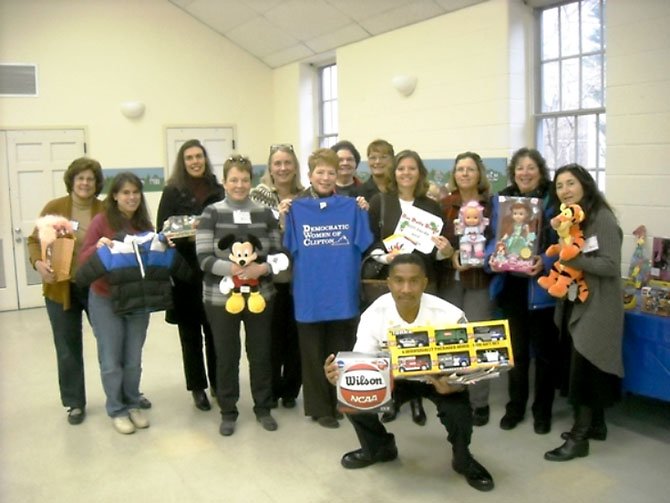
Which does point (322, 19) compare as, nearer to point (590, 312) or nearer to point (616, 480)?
point (590, 312)

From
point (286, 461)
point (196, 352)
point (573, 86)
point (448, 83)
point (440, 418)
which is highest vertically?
point (448, 83)

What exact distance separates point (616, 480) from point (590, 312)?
724mm

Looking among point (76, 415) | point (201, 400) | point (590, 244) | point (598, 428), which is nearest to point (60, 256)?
point (76, 415)

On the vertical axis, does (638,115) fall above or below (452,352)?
above

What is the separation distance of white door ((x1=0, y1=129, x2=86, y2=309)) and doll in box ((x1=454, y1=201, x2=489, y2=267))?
5.14 meters

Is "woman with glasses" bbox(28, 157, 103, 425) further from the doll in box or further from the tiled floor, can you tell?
the doll in box

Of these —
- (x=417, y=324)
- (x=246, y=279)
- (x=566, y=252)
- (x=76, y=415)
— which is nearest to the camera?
(x=417, y=324)

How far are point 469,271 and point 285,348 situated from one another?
1.17m

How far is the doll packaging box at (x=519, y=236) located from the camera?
126 inches

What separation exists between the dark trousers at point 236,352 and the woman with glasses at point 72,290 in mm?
781

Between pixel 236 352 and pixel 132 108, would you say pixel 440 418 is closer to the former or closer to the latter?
pixel 236 352

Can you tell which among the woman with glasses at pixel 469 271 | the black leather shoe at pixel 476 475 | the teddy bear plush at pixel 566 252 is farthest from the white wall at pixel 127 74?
the black leather shoe at pixel 476 475

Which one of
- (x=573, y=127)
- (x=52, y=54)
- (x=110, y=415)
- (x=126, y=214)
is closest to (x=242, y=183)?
(x=126, y=214)

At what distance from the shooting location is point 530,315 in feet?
11.1
